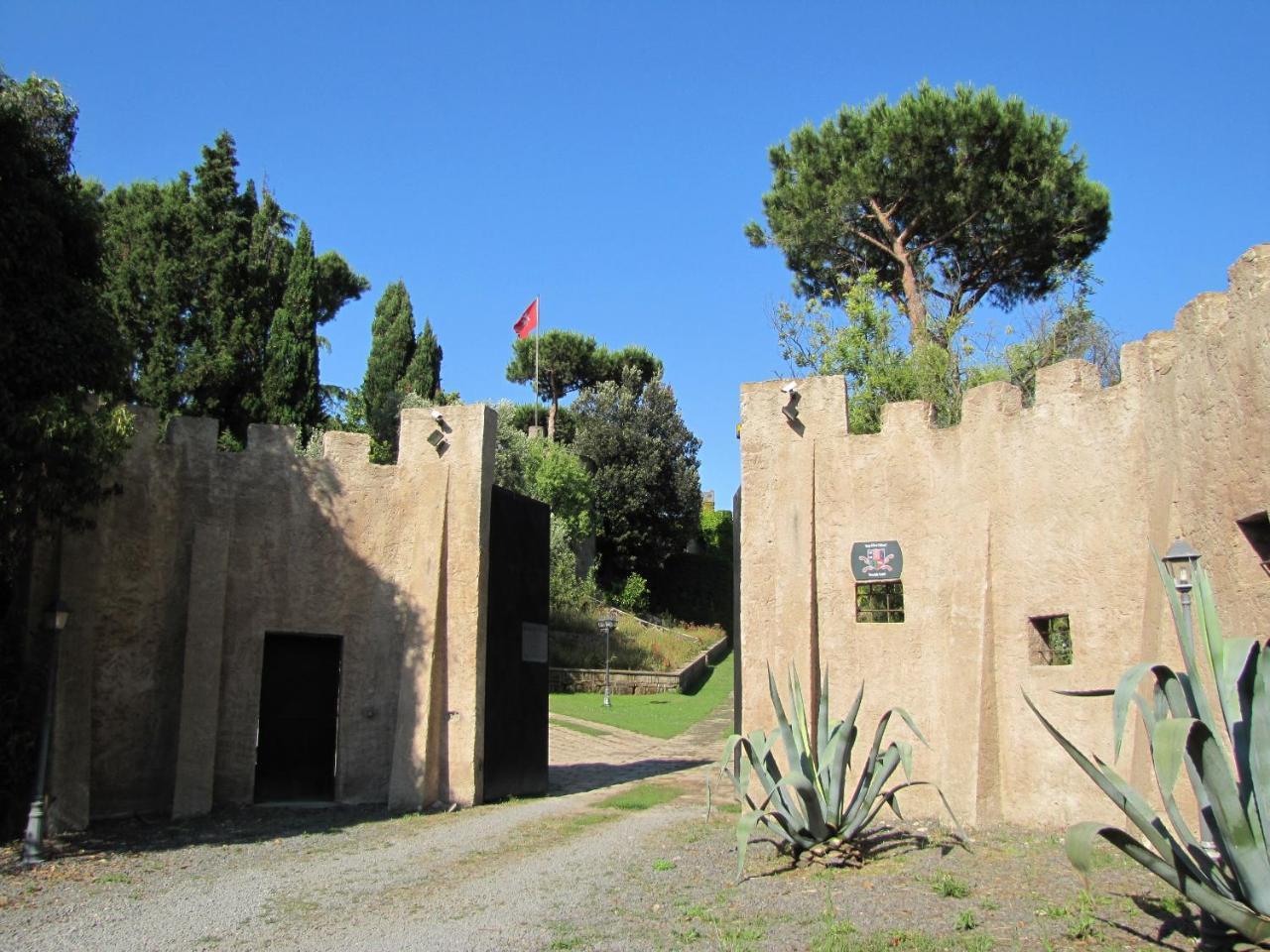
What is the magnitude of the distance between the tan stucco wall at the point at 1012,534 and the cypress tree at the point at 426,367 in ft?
83.9

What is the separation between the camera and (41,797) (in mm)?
8797

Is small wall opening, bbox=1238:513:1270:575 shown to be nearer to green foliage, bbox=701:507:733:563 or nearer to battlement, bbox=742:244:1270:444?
battlement, bbox=742:244:1270:444

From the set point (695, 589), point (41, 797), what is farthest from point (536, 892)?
point (695, 589)

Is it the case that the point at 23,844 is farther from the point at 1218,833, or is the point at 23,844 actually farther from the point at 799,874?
the point at 1218,833

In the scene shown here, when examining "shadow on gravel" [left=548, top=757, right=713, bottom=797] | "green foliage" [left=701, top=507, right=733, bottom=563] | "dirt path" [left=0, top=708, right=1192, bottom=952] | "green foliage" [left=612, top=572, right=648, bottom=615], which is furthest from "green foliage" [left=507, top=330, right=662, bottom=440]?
"dirt path" [left=0, top=708, right=1192, bottom=952]

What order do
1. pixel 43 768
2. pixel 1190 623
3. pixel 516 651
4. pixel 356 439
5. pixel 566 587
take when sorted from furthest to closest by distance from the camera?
1. pixel 566 587
2. pixel 516 651
3. pixel 356 439
4. pixel 43 768
5. pixel 1190 623

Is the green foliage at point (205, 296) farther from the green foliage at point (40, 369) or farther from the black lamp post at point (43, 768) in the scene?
the black lamp post at point (43, 768)

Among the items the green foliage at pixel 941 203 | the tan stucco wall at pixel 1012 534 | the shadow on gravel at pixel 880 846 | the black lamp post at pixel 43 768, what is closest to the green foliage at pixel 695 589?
the green foliage at pixel 941 203

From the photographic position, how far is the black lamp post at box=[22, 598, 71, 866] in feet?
28.3

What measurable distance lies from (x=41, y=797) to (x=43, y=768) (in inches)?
10.4

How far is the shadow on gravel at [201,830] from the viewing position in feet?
29.9

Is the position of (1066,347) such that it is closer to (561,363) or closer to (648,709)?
(648,709)

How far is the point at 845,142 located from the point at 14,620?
22901mm

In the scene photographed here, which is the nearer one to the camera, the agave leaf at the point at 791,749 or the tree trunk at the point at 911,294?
the agave leaf at the point at 791,749
